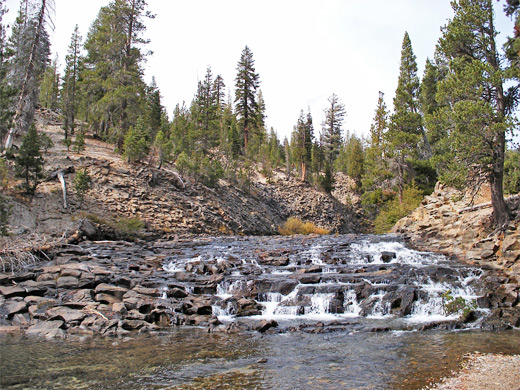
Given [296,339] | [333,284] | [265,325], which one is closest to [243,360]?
[296,339]

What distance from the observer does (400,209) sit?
37.8 meters

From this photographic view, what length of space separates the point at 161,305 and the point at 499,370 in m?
9.84

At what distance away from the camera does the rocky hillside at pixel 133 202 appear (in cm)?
2431

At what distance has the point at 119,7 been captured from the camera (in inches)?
1476

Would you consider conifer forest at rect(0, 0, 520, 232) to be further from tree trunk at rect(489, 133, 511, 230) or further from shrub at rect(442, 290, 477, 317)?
shrub at rect(442, 290, 477, 317)

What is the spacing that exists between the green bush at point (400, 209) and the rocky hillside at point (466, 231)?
24.9 ft

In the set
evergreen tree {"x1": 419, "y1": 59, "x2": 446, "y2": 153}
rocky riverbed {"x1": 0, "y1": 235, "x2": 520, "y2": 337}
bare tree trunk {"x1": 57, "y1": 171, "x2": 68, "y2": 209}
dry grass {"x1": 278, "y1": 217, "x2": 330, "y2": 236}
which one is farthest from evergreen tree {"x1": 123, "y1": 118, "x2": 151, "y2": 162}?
evergreen tree {"x1": 419, "y1": 59, "x2": 446, "y2": 153}

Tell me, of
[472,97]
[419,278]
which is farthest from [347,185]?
[419,278]

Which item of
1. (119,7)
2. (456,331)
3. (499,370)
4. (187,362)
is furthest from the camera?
(119,7)

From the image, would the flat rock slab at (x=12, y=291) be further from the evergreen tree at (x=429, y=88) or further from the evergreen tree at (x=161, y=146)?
the evergreen tree at (x=429, y=88)

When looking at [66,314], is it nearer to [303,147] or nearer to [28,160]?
[28,160]

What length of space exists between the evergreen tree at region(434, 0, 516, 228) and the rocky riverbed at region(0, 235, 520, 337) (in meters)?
4.98

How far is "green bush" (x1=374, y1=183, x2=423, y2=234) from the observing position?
1478 inches

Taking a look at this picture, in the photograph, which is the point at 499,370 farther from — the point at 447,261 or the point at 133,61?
the point at 133,61
